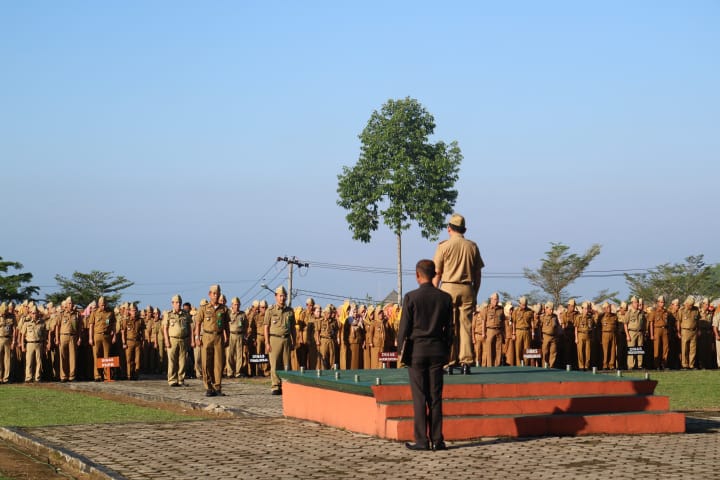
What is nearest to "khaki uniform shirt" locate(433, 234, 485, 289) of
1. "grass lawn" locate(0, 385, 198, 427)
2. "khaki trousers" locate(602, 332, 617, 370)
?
"grass lawn" locate(0, 385, 198, 427)

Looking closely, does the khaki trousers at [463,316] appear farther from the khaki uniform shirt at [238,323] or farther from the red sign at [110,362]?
the khaki uniform shirt at [238,323]

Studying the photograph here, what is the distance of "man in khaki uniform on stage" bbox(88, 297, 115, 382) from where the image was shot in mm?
27484

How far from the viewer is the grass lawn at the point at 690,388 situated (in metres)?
18.4

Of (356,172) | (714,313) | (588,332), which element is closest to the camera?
(588,332)

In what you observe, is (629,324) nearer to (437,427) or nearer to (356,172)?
(437,427)

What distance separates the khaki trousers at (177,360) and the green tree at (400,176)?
36.8 m

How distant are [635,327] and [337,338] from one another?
8163mm

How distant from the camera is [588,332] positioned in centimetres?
3031

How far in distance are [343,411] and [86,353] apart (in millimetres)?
16261

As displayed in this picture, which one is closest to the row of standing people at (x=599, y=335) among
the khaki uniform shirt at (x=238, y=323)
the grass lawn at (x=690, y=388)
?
the grass lawn at (x=690, y=388)

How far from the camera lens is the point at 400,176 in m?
61.3

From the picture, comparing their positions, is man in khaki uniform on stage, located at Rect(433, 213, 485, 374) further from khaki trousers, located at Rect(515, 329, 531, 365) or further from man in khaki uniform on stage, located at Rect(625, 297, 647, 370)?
man in khaki uniform on stage, located at Rect(625, 297, 647, 370)

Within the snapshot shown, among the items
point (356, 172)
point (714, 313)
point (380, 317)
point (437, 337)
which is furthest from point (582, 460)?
point (356, 172)

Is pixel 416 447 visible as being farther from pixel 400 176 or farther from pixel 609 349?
pixel 400 176
